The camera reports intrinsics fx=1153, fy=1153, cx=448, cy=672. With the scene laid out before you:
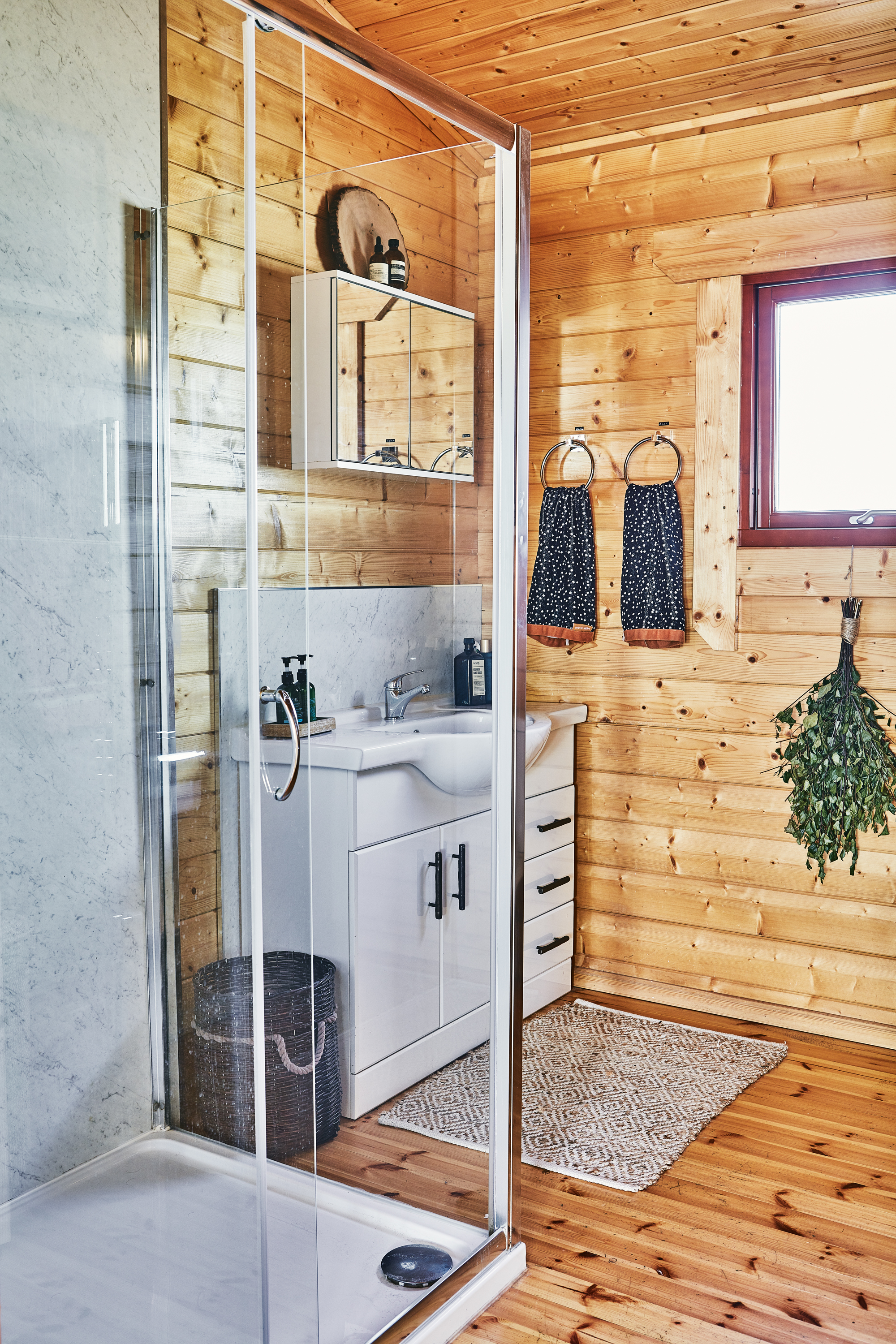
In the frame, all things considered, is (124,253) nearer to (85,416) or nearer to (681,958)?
(85,416)

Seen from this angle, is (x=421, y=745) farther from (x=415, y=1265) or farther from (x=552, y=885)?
(x=552, y=885)

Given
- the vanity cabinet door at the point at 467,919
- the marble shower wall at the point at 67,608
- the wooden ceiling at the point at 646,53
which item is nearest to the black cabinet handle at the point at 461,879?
the vanity cabinet door at the point at 467,919

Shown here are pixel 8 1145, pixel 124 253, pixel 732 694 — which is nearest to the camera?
pixel 8 1145

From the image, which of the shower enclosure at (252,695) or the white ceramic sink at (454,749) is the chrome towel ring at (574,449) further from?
the white ceramic sink at (454,749)

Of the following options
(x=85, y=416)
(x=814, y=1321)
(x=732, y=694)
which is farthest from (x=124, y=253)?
(x=732, y=694)

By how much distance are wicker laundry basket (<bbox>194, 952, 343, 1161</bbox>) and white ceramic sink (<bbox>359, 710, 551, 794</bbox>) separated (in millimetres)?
434

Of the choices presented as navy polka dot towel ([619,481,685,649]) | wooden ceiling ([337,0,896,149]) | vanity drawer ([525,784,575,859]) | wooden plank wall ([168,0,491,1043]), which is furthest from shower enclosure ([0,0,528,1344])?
navy polka dot towel ([619,481,685,649])

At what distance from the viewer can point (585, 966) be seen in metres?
3.73

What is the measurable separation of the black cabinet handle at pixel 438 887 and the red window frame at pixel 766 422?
5.82 feet

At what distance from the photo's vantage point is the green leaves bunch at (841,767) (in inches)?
119

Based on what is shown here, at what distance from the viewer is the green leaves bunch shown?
3025 millimetres

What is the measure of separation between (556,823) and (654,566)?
0.84 metres

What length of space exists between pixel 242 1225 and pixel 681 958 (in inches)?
89.5

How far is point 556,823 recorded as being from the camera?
3.52 meters
